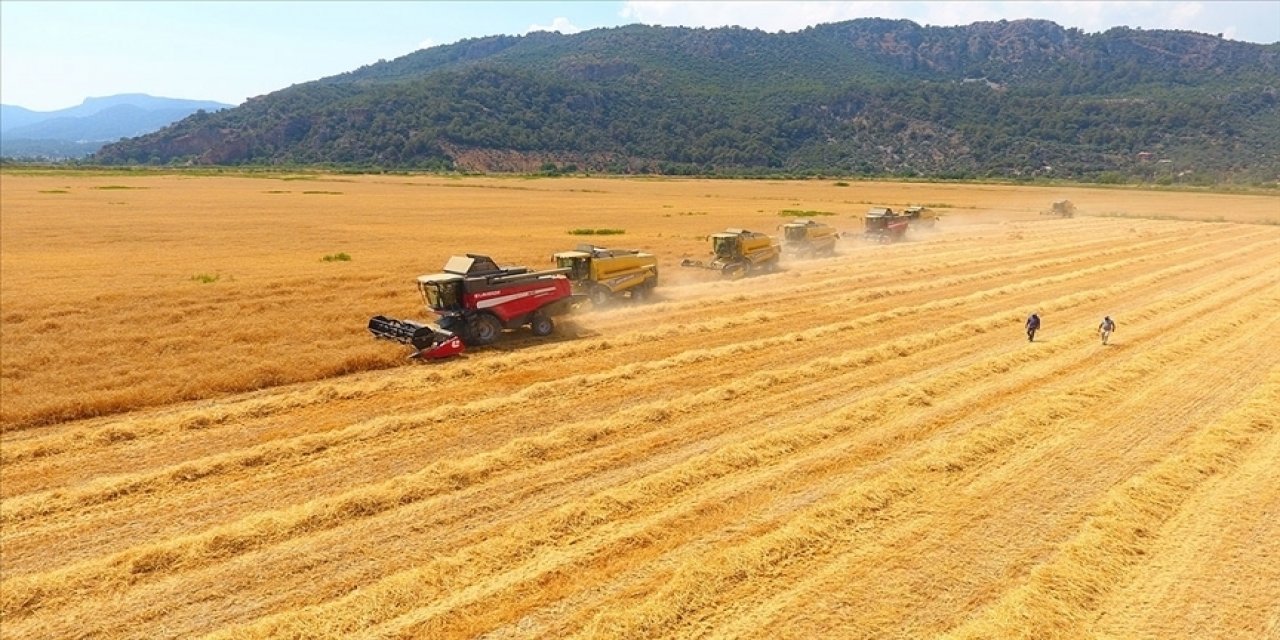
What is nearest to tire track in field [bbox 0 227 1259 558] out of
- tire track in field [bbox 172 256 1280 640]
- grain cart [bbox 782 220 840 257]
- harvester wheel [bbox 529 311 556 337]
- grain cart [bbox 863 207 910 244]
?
tire track in field [bbox 172 256 1280 640]

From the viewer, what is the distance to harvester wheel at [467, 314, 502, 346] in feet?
64.3

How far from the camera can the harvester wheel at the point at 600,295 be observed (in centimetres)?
2530

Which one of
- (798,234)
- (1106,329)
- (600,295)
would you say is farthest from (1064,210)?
(600,295)

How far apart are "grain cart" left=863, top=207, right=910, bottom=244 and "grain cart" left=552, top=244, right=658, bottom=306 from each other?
23.5 meters

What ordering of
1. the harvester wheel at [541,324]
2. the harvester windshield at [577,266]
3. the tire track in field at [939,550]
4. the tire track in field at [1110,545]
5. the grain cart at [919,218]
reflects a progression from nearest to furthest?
1. the tire track in field at [1110,545]
2. the tire track in field at [939,550]
3. the harvester wheel at [541,324]
4. the harvester windshield at [577,266]
5. the grain cart at [919,218]

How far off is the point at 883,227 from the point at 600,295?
25761mm

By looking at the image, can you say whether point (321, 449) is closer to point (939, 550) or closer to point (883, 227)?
point (939, 550)

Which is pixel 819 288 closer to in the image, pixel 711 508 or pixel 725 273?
pixel 725 273

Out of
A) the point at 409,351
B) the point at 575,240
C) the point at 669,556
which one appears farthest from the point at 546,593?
the point at 575,240

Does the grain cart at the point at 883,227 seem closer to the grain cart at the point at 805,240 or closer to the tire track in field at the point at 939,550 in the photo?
the grain cart at the point at 805,240

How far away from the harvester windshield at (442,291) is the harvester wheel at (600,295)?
6468mm

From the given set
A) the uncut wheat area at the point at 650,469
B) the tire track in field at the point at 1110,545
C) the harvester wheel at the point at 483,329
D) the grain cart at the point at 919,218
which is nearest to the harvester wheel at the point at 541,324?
the uncut wheat area at the point at 650,469

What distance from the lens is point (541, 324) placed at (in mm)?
20953

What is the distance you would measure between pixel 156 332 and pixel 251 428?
9610mm
